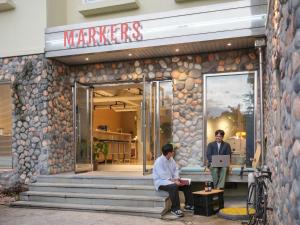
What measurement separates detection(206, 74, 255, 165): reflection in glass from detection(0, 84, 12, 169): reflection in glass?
501 cm

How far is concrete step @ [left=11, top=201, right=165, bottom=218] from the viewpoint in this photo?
674 centimetres

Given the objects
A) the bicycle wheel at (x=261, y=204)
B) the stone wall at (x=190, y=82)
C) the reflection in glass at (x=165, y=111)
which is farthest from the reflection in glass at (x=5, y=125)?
the bicycle wheel at (x=261, y=204)

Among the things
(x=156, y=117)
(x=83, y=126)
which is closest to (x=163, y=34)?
(x=156, y=117)

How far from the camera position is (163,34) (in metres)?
8.00

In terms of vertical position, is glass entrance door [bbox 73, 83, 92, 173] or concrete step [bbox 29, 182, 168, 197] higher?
glass entrance door [bbox 73, 83, 92, 173]

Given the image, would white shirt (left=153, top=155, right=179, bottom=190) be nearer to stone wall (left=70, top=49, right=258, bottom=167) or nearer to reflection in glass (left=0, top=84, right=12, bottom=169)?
stone wall (left=70, top=49, right=258, bottom=167)

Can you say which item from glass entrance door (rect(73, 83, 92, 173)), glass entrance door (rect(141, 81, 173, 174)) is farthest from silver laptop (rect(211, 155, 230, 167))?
glass entrance door (rect(73, 83, 92, 173))

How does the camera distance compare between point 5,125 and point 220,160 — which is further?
point 5,125

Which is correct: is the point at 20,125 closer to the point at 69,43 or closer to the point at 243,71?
the point at 69,43

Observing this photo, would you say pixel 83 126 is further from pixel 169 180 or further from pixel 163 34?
pixel 169 180

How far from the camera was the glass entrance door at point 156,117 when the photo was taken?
905 centimetres

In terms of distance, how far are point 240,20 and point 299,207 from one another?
5.64m

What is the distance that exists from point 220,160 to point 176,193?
1.23m

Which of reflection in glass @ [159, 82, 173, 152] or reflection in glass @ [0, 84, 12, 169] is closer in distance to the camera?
reflection in glass @ [159, 82, 173, 152]
